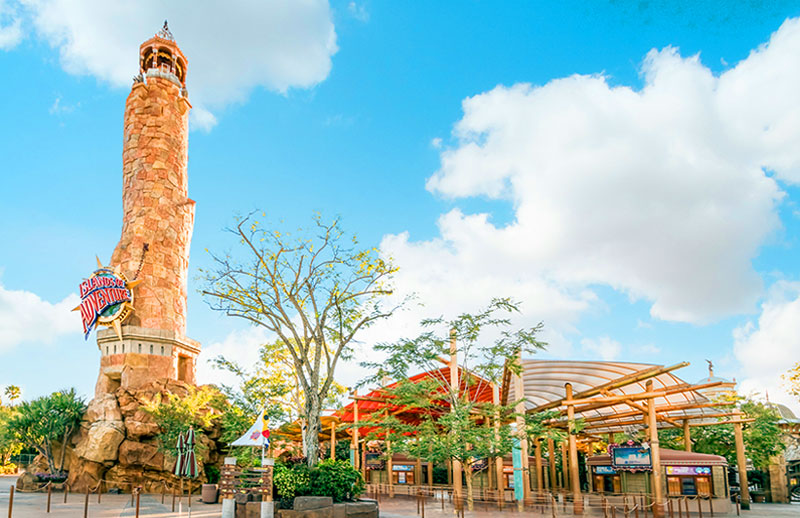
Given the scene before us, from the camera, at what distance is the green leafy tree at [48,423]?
37219mm

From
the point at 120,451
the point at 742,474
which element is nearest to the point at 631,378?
the point at 742,474

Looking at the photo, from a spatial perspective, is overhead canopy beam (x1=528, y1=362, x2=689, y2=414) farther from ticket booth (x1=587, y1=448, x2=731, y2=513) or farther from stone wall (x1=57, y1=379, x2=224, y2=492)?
stone wall (x1=57, y1=379, x2=224, y2=492)

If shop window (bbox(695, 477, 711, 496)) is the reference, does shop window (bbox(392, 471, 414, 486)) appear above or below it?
below

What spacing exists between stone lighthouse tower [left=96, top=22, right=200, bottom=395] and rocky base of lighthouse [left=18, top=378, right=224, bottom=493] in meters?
2.82

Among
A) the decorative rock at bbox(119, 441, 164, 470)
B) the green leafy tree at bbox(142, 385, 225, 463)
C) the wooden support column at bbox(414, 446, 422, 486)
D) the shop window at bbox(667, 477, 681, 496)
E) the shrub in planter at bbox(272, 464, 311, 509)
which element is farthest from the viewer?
the wooden support column at bbox(414, 446, 422, 486)

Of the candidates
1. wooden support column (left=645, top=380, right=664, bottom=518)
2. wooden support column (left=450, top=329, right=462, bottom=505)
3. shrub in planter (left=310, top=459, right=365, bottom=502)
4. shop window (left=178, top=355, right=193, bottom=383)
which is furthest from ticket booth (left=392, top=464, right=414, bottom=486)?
shrub in planter (left=310, top=459, right=365, bottom=502)

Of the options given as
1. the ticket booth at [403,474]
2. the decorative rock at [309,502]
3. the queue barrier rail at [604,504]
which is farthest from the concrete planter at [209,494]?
the decorative rock at [309,502]

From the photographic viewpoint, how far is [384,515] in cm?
2253

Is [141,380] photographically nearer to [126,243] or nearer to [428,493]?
[126,243]

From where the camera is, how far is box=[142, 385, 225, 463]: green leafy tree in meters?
35.6

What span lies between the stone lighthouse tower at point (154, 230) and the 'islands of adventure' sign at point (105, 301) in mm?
726

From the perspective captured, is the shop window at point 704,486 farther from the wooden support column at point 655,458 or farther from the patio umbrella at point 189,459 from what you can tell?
the patio umbrella at point 189,459

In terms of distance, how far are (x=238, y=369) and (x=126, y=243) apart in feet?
57.6

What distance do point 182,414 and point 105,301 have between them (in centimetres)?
1203
